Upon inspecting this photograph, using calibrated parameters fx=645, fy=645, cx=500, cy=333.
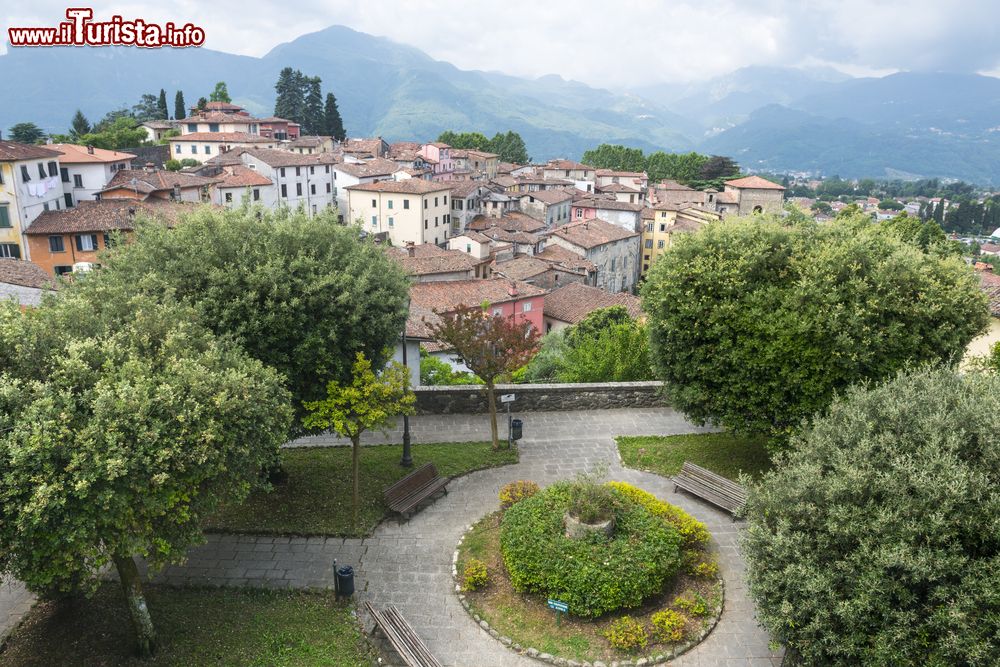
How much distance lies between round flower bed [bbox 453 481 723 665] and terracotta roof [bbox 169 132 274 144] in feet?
270

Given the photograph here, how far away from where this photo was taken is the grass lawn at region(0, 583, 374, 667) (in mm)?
10367

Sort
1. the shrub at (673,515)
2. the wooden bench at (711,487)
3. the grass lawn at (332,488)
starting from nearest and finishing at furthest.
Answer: the shrub at (673,515) < the grass lawn at (332,488) < the wooden bench at (711,487)

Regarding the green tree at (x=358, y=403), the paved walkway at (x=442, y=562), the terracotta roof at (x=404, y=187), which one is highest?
the terracotta roof at (x=404, y=187)

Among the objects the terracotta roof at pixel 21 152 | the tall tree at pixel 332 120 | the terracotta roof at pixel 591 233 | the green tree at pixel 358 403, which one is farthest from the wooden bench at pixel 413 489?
the tall tree at pixel 332 120

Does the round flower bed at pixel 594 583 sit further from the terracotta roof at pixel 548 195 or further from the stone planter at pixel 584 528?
the terracotta roof at pixel 548 195

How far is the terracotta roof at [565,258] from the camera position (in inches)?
2509

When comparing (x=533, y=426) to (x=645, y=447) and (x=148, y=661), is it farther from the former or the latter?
(x=148, y=661)

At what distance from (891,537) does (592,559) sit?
504 centimetres

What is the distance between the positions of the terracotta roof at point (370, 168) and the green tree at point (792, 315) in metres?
65.6

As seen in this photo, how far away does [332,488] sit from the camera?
15.9 meters

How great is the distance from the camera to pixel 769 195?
99562 millimetres

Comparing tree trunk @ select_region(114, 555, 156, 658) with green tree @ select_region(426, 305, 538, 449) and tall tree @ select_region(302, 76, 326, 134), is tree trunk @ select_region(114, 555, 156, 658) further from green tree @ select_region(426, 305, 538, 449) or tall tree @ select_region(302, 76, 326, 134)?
tall tree @ select_region(302, 76, 326, 134)

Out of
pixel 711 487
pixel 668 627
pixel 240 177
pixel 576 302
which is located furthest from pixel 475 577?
pixel 240 177

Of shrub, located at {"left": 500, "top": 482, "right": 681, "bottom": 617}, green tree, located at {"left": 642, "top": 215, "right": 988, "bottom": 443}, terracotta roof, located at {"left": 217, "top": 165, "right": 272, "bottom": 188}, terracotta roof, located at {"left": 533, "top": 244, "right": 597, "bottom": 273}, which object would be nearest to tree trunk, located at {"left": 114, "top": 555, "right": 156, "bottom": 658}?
shrub, located at {"left": 500, "top": 482, "right": 681, "bottom": 617}
